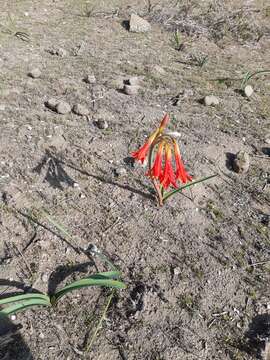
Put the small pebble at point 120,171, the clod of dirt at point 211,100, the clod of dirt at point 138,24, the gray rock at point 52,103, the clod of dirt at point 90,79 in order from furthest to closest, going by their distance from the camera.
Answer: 1. the clod of dirt at point 138,24
2. the clod of dirt at point 90,79
3. the clod of dirt at point 211,100
4. the gray rock at point 52,103
5. the small pebble at point 120,171

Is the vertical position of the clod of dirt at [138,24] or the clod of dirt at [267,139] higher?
the clod of dirt at [138,24]

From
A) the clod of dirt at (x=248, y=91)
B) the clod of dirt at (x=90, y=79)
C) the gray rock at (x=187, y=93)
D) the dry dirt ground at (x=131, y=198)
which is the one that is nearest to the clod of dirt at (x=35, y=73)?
the dry dirt ground at (x=131, y=198)

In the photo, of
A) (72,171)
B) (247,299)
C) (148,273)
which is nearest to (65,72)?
(72,171)

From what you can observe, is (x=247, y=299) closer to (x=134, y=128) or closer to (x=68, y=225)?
(x=68, y=225)

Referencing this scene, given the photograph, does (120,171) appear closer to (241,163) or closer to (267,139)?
(241,163)

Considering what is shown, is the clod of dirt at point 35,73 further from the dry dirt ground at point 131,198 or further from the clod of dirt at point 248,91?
the clod of dirt at point 248,91

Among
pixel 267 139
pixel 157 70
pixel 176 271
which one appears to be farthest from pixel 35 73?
pixel 176 271

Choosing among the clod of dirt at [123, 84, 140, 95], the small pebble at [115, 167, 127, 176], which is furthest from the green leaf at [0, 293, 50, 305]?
the clod of dirt at [123, 84, 140, 95]
